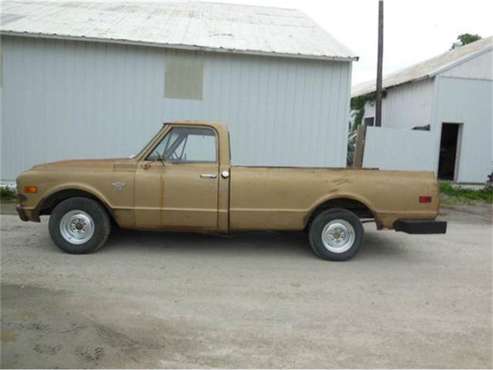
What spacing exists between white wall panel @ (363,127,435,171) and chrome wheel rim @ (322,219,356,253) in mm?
7619

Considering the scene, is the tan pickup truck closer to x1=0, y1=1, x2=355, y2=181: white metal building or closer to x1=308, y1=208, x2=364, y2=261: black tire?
x1=308, y1=208, x2=364, y2=261: black tire

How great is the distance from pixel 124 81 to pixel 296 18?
22.7 ft

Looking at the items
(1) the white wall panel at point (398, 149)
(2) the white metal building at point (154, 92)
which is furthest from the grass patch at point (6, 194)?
(1) the white wall panel at point (398, 149)

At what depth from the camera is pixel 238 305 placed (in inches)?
181

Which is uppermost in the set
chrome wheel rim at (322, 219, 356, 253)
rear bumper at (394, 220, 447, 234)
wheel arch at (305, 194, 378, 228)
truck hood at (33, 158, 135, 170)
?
truck hood at (33, 158, 135, 170)

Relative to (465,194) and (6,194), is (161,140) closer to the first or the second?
(6,194)

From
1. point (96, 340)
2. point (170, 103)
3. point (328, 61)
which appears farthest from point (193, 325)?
point (328, 61)

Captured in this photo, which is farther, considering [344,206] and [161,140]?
[344,206]

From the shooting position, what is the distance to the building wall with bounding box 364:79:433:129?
15812mm

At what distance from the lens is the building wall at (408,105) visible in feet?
Answer: 51.9

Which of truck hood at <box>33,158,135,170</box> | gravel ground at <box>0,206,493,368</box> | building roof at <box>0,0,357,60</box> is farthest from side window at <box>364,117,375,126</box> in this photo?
truck hood at <box>33,158,135,170</box>

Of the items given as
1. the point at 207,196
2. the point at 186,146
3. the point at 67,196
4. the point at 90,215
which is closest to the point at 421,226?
the point at 207,196

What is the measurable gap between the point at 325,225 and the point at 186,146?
7.09ft

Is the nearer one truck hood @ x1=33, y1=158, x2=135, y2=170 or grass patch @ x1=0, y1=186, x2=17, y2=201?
truck hood @ x1=33, y1=158, x2=135, y2=170
